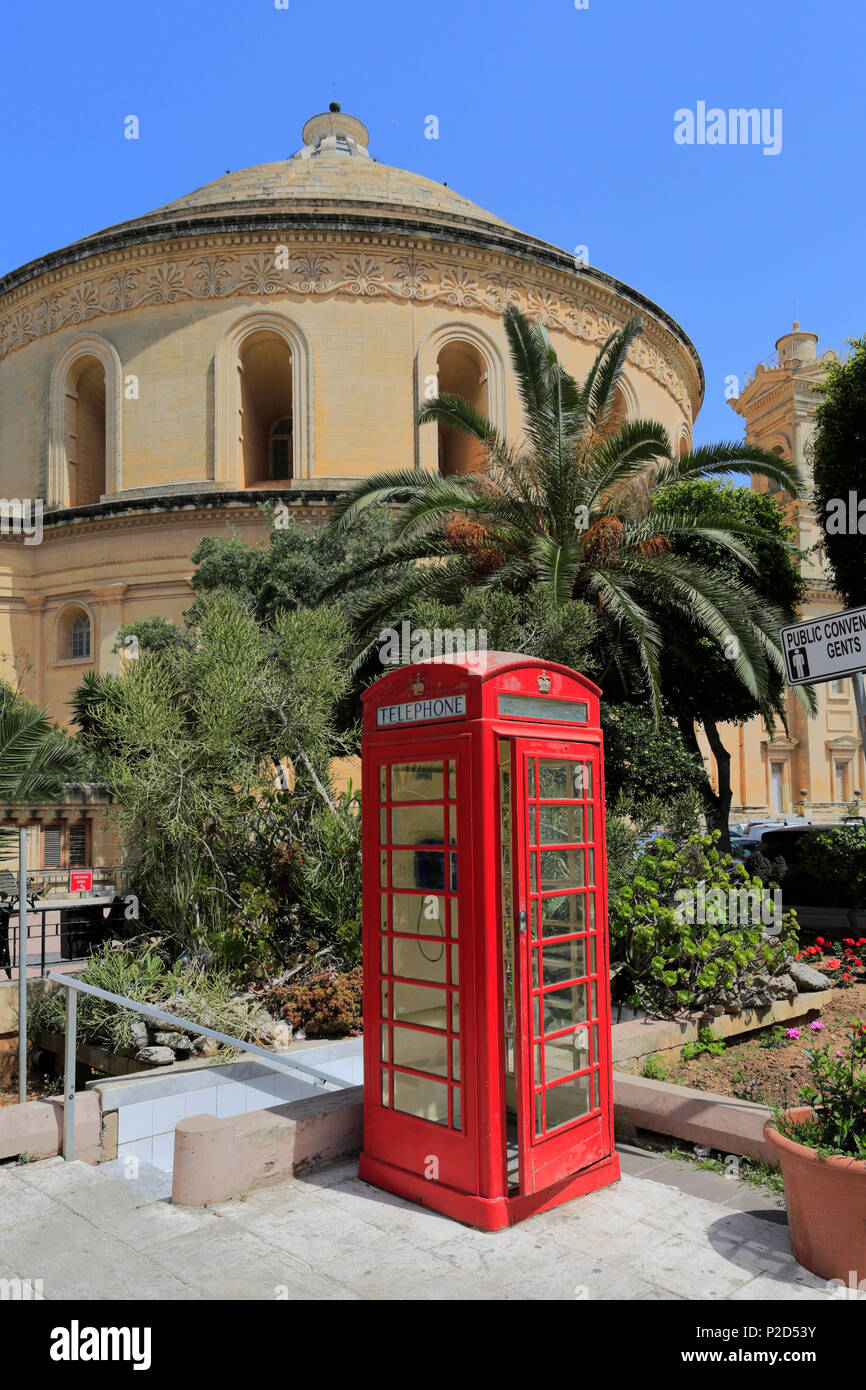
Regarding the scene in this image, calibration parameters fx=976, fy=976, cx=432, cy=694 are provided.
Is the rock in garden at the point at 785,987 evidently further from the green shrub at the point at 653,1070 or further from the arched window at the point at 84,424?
the arched window at the point at 84,424

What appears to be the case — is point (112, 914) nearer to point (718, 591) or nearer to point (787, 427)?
point (718, 591)

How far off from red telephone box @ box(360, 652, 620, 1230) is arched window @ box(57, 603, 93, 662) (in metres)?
24.6

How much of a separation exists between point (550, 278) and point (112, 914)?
2413 cm

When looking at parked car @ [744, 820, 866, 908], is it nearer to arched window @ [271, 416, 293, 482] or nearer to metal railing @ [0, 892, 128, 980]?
metal railing @ [0, 892, 128, 980]

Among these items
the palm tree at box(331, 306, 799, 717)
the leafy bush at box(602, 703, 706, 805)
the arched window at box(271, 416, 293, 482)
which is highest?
the arched window at box(271, 416, 293, 482)

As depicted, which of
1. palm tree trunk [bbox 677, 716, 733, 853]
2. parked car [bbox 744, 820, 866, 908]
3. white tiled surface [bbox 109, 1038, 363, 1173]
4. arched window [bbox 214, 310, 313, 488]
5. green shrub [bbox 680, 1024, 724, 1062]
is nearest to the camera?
white tiled surface [bbox 109, 1038, 363, 1173]

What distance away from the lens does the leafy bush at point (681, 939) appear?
7820mm

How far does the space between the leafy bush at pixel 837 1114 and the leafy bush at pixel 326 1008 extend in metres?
4.44

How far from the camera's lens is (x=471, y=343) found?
27.7m

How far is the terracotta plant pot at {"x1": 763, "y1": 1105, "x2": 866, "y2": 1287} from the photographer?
4.04 meters

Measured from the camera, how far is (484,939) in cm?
466

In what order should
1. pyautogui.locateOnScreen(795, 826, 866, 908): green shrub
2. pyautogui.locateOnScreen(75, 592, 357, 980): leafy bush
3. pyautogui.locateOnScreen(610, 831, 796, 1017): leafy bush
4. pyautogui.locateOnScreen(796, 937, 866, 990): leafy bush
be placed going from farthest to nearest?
pyautogui.locateOnScreen(795, 826, 866, 908): green shrub
pyautogui.locateOnScreen(796, 937, 866, 990): leafy bush
pyautogui.locateOnScreen(75, 592, 357, 980): leafy bush
pyautogui.locateOnScreen(610, 831, 796, 1017): leafy bush

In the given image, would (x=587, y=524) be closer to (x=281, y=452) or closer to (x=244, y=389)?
(x=244, y=389)

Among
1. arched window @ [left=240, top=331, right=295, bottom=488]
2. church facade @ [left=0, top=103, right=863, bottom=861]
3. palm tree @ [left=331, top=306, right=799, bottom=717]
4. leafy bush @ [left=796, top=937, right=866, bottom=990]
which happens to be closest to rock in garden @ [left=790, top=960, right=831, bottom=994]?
leafy bush @ [left=796, top=937, right=866, bottom=990]
